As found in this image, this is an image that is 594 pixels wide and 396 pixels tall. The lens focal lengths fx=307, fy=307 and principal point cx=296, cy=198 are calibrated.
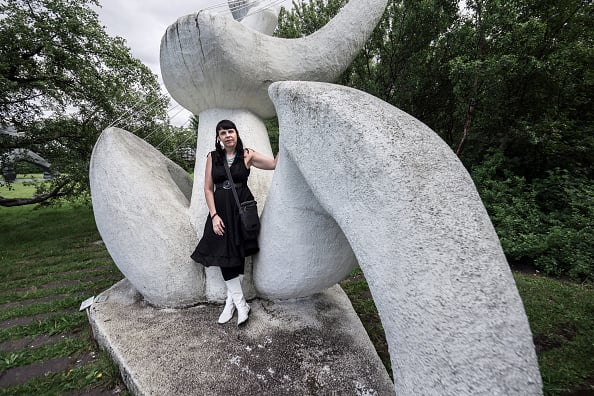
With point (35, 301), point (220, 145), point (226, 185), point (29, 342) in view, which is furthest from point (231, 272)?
point (35, 301)

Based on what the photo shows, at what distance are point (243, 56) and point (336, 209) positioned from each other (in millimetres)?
1772

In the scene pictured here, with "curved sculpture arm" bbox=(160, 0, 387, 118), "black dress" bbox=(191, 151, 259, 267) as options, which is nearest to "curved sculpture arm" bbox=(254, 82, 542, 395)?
"black dress" bbox=(191, 151, 259, 267)

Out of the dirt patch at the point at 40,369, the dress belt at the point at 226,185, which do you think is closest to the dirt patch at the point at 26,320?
the dirt patch at the point at 40,369

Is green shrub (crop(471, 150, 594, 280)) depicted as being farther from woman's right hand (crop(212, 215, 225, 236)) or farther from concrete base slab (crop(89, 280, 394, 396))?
woman's right hand (crop(212, 215, 225, 236))

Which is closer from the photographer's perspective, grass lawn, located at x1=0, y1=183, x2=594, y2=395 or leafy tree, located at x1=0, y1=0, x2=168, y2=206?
grass lawn, located at x1=0, y1=183, x2=594, y2=395

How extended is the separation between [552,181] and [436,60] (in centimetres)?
416

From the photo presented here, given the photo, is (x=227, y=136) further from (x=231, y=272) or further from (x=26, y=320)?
(x=26, y=320)

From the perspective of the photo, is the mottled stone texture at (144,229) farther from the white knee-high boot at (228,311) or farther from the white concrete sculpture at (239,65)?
the white knee-high boot at (228,311)

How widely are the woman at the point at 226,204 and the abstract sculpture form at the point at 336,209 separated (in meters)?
0.24

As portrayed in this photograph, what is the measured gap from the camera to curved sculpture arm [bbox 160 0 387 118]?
2545 millimetres

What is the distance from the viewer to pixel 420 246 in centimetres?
127

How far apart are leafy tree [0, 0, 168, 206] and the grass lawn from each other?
2212 millimetres

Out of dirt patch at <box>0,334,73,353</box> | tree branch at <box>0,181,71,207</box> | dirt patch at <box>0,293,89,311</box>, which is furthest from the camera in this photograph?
tree branch at <box>0,181,71,207</box>

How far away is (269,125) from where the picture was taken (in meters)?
11.5
